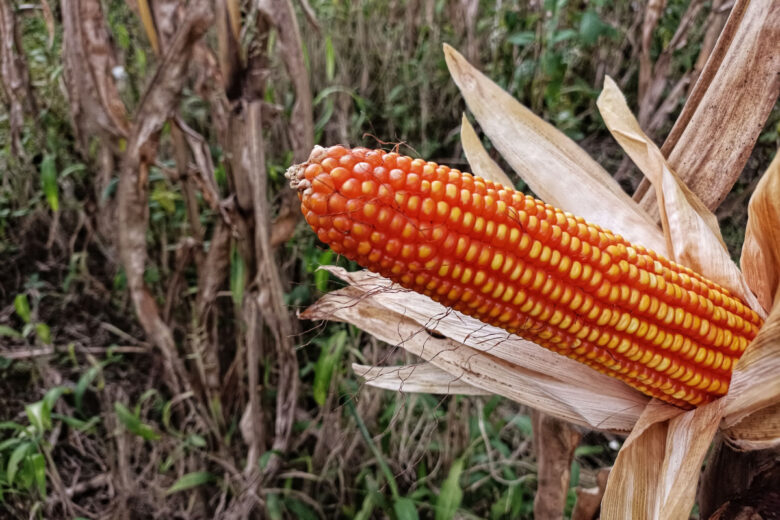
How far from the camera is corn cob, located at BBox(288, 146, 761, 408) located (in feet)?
1.74

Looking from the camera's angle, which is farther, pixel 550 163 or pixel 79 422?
pixel 79 422

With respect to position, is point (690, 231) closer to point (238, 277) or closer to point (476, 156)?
point (476, 156)

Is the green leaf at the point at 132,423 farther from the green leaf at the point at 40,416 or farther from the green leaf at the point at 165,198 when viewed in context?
the green leaf at the point at 165,198

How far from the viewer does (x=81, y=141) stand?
1.56 m

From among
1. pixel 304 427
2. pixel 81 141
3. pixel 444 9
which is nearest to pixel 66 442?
pixel 304 427

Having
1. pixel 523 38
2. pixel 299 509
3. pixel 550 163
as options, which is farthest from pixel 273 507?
pixel 523 38

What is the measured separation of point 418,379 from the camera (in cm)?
89

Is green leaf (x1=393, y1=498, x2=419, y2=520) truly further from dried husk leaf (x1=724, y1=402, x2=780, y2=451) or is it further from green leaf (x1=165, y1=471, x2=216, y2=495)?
dried husk leaf (x1=724, y1=402, x2=780, y2=451)

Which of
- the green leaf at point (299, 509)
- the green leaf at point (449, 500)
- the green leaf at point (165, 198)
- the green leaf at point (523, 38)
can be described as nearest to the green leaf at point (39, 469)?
the green leaf at point (299, 509)

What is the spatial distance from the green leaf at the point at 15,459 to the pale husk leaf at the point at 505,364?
2.96 feet

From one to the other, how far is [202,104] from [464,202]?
167cm

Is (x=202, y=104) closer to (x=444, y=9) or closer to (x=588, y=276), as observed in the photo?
(x=444, y=9)

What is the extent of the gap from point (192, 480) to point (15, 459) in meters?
0.39

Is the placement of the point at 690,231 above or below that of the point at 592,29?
below
